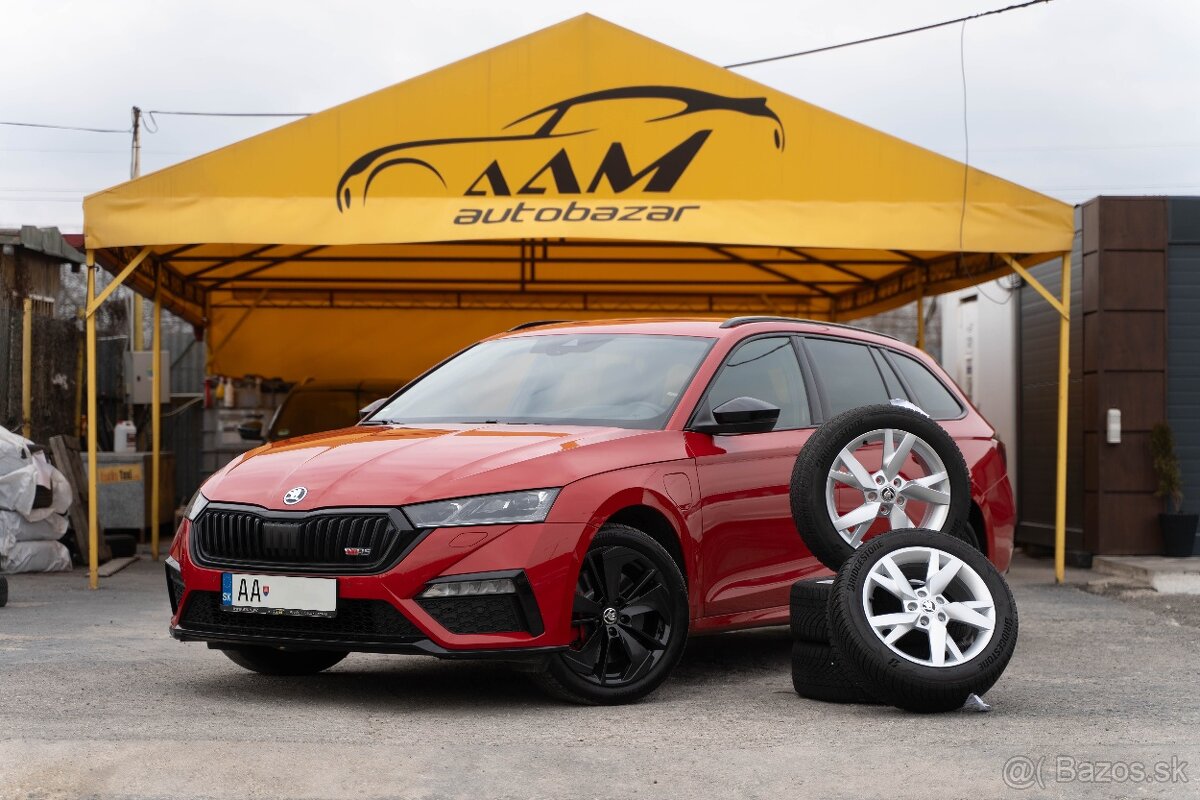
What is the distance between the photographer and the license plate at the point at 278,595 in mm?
5441

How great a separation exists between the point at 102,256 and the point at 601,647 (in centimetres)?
759

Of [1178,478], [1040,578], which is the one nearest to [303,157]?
[1040,578]

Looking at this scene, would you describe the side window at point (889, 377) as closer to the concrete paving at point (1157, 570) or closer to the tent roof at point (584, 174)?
the tent roof at point (584, 174)

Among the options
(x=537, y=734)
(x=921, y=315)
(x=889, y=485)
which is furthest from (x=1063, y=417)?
(x=537, y=734)

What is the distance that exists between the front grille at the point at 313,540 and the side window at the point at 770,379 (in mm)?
1873

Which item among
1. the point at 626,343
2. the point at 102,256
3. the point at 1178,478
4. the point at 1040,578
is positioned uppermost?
A: the point at 102,256

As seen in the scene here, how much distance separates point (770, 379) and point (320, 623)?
255 centimetres

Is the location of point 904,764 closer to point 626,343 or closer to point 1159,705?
point 1159,705

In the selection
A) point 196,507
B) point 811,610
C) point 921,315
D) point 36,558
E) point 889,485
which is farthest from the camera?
point 921,315

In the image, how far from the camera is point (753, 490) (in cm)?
662

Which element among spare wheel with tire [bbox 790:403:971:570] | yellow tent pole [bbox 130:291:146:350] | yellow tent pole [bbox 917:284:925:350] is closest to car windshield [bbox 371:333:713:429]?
spare wheel with tire [bbox 790:403:971:570]

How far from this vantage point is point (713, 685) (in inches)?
258

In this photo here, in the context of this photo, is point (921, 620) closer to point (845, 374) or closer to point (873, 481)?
point (873, 481)

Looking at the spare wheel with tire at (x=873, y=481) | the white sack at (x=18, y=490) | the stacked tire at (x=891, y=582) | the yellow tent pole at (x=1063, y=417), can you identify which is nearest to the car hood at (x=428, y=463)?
the spare wheel with tire at (x=873, y=481)
